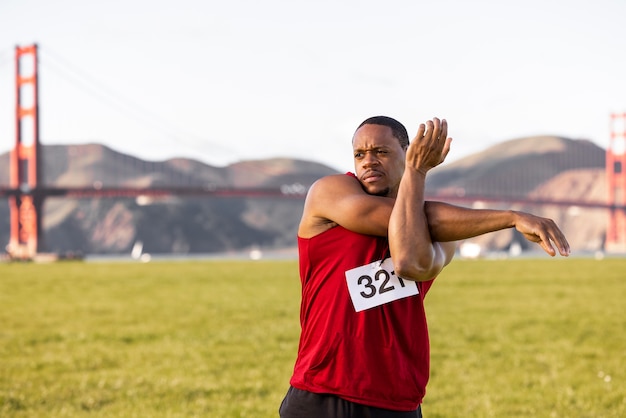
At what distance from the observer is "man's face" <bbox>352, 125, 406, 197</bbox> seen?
125 inches

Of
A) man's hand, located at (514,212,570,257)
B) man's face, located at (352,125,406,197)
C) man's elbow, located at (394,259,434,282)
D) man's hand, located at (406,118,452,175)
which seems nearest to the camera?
man's hand, located at (514,212,570,257)

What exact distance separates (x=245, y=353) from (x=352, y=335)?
8.71m

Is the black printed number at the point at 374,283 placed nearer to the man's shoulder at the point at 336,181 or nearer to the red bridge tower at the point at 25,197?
A: the man's shoulder at the point at 336,181

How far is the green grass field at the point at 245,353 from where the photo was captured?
8281mm

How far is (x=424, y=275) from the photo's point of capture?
3.12 meters

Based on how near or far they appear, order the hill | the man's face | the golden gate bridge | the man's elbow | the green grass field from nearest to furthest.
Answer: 1. the man's elbow
2. the man's face
3. the green grass field
4. the golden gate bridge
5. the hill

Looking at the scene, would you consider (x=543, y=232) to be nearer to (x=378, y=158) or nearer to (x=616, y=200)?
(x=378, y=158)

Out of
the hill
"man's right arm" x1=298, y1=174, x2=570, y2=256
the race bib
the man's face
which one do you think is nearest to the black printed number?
the race bib

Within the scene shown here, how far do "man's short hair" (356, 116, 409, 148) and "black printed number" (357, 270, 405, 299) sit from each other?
44cm

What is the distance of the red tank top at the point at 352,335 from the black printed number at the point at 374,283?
0.06 m

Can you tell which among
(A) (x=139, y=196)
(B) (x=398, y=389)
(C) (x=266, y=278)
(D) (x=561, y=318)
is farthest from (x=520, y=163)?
(B) (x=398, y=389)

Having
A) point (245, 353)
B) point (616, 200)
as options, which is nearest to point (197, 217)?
point (616, 200)

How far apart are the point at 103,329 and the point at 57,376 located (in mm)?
4928

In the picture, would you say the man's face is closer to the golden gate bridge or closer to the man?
the man
